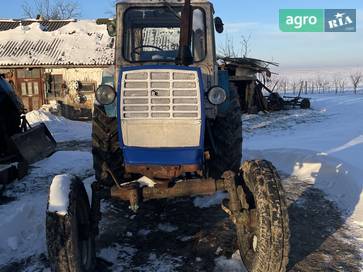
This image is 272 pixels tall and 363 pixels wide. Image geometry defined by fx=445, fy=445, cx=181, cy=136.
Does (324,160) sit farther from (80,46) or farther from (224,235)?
(80,46)

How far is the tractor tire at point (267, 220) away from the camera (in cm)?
328

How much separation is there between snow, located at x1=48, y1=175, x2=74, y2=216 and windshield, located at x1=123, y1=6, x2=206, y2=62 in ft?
5.72

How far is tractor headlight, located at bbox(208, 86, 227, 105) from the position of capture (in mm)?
4094

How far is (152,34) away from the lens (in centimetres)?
520

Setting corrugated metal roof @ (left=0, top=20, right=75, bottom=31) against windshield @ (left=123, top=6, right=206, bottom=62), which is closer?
windshield @ (left=123, top=6, right=206, bottom=62)

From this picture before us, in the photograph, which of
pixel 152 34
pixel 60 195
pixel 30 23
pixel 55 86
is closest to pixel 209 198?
pixel 152 34

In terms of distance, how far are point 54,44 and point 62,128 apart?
7.79 meters

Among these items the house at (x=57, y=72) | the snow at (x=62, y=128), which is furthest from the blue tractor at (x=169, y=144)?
the house at (x=57, y=72)

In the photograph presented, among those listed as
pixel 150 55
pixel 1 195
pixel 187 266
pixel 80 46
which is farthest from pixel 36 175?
pixel 80 46

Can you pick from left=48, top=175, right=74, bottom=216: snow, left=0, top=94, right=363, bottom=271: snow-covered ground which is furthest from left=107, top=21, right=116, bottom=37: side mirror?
left=0, top=94, right=363, bottom=271: snow-covered ground

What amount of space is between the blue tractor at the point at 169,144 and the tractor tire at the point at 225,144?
1 centimetres

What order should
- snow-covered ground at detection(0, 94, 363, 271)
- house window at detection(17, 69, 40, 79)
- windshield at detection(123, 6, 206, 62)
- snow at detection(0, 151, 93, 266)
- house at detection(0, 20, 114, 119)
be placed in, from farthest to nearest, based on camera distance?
1. house window at detection(17, 69, 40, 79)
2. house at detection(0, 20, 114, 119)
3. windshield at detection(123, 6, 206, 62)
4. snow at detection(0, 151, 93, 266)
5. snow-covered ground at detection(0, 94, 363, 271)

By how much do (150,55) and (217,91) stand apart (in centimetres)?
116

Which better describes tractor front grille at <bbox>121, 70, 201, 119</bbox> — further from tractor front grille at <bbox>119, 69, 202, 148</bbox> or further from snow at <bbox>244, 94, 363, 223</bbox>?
snow at <bbox>244, 94, 363, 223</bbox>
